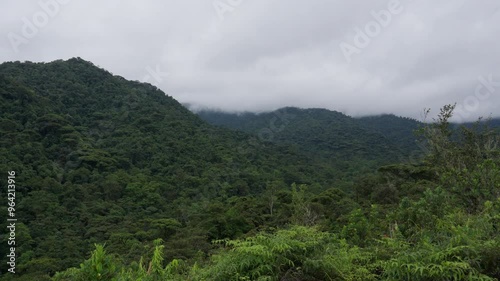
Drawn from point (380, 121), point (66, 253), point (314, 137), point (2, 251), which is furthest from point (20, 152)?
point (380, 121)

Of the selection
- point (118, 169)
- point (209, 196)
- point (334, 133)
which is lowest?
point (209, 196)

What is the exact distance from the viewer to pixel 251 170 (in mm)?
43781

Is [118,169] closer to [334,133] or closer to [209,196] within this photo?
[209,196]

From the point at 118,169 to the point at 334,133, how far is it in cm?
5047

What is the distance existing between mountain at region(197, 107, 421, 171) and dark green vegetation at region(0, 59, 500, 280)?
89 cm

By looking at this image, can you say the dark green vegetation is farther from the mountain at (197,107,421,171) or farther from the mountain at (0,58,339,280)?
the mountain at (197,107,421,171)

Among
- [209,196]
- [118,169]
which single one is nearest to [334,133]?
[209,196]

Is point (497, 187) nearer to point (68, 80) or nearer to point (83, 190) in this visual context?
point (83, 190)

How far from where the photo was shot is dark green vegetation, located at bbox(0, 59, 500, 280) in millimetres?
2947

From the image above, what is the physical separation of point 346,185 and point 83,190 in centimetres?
2410

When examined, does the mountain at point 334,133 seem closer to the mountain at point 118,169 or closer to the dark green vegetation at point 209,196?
the dark green vegetation at point 209,196

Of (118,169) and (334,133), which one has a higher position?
A: (334,133)

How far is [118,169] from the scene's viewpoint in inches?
1500

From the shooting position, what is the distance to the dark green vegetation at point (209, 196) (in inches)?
116
